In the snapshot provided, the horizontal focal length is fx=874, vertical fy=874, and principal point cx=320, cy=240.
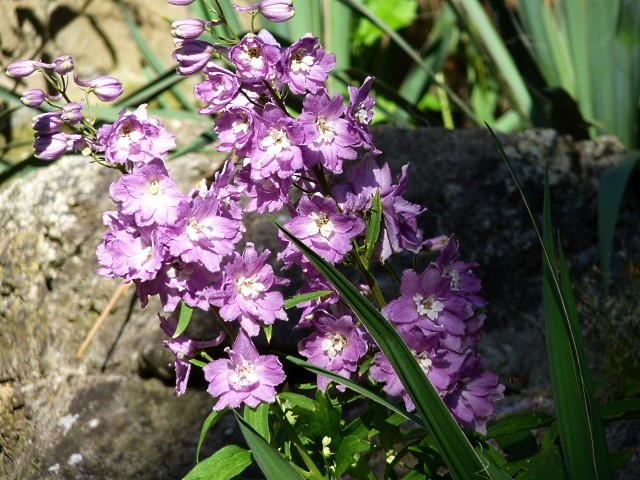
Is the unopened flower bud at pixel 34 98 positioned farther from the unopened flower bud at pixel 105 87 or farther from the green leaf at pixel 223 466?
the green leaf at pixel 223 466

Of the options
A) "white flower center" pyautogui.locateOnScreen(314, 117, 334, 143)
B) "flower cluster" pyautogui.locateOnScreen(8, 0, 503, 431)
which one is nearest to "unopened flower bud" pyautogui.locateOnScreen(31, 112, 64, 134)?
"flower cluster" pyautogui.locateOnScreen(8, 0, 503, 431)

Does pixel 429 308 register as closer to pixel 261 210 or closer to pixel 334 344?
pixel 334 344

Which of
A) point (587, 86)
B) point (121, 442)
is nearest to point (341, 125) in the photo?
point (121, 442)

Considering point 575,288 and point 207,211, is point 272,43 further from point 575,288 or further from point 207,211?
point 575,288

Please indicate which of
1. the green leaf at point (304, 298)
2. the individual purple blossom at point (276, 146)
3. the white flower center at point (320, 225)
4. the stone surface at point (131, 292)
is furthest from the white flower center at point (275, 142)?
the stone surface at point (131, 292)

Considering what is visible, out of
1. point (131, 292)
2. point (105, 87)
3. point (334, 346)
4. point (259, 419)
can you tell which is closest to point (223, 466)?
point (259, 419)
